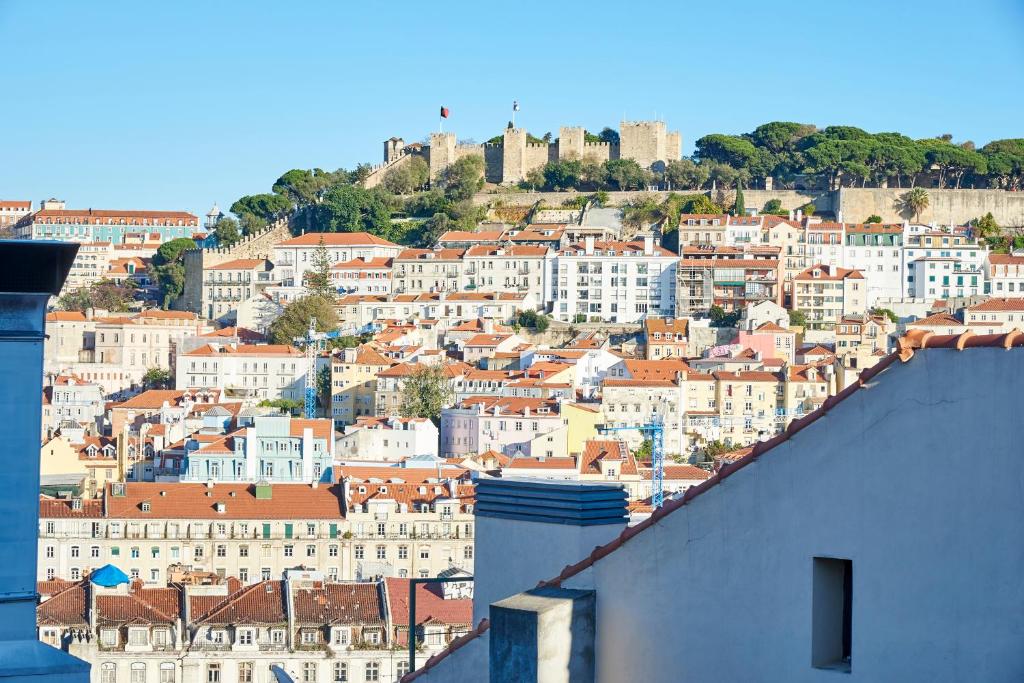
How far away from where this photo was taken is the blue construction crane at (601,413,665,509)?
37812mm

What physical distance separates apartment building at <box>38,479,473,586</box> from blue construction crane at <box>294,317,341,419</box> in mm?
17757

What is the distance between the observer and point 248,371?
190 ft

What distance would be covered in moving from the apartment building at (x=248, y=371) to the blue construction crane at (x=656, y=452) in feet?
40.2

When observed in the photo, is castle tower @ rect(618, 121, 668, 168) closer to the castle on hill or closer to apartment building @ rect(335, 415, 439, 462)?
the castle on hill

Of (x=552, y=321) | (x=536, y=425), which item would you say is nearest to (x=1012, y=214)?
(x=552, y=321)

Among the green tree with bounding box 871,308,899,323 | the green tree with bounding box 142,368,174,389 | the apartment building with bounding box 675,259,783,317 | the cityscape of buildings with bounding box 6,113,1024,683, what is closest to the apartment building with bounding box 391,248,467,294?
the cityscape of buildings with bounding box 6,113,1024,683

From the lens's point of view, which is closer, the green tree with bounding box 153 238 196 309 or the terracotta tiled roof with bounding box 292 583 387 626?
the terracotta tiled roof with bounding box 292 583 387 626

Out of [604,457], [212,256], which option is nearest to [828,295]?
[604,457]

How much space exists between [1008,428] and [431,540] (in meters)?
30.6

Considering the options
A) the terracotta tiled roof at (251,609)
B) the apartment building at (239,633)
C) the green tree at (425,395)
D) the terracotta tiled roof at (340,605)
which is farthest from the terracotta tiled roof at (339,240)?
the apartment building at (239,633)

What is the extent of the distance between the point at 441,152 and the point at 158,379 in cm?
2011

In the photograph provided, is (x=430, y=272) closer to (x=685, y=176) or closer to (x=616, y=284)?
(x=616, y=284)

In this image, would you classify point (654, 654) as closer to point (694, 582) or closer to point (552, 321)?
point (694, 582)

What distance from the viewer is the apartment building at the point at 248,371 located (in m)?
57.2
